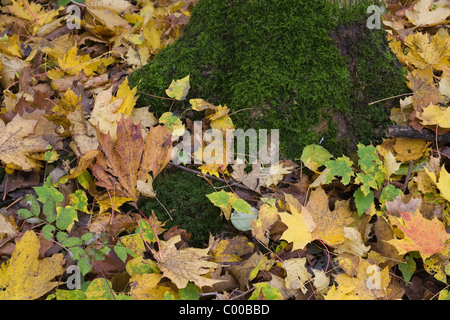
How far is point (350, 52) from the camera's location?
6.25 ft

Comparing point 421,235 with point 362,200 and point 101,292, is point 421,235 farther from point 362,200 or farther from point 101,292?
point 101,292

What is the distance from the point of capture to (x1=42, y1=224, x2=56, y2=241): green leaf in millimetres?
1483

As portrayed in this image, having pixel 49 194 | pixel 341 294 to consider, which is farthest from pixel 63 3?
pixel 341 294

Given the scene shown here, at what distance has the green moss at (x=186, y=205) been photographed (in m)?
1.67

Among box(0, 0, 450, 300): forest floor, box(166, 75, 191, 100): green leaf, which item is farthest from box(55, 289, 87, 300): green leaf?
box(166, 75, 191, 100): green leaf

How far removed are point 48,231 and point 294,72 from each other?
1334mm

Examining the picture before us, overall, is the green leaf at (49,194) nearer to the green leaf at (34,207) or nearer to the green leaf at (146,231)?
the green leaf at (34,207)

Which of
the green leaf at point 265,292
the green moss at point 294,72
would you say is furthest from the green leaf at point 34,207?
the green leaf at point 265,292

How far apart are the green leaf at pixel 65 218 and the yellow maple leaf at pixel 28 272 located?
0.36ft

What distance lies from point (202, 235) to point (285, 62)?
3.09 ft

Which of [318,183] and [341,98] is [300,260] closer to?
[318,183]

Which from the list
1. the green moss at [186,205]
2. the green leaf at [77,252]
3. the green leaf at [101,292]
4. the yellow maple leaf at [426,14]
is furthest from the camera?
the yellow maple leaf at [426,14]

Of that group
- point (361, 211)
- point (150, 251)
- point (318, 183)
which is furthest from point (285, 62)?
point (150, 251)

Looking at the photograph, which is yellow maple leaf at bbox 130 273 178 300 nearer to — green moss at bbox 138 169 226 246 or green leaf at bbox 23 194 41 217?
green moss at bbox 138 169 226 246
